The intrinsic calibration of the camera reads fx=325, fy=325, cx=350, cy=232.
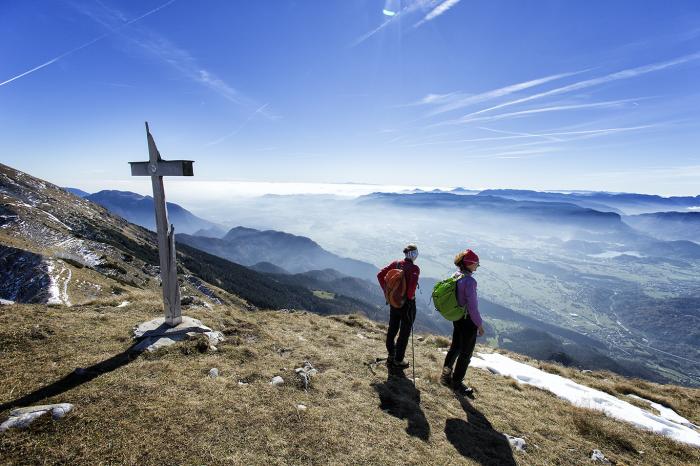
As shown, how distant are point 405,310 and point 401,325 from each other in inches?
25.9

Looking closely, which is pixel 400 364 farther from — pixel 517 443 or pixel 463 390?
pixel 517 443

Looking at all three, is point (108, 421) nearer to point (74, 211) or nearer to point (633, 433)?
point (633, 433)

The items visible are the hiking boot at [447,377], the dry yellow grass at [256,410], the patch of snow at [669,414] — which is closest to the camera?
the dry yellow grass at [256,410]

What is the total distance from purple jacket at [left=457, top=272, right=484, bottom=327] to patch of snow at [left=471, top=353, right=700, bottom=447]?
4.61 meters

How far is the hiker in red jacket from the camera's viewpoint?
9.09m

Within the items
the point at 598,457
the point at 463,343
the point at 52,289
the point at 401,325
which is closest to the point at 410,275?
the point at 401,325

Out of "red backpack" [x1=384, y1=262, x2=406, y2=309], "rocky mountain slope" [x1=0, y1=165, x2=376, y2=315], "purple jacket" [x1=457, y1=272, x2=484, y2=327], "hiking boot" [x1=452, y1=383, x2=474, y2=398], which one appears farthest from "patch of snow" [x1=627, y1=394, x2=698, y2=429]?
"rocky mountain slope" [x1=0, y1=165, x2=376, y2=315]

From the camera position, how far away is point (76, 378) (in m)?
6.67

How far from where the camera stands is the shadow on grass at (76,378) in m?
5.66

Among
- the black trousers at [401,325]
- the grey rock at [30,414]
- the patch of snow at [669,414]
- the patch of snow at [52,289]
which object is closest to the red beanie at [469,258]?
the black trousers at [401,325]

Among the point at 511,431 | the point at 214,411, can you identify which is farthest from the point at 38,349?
the point at 511,431

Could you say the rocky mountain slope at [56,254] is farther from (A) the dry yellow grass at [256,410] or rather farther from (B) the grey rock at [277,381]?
(B) the grey rock at [277,381]

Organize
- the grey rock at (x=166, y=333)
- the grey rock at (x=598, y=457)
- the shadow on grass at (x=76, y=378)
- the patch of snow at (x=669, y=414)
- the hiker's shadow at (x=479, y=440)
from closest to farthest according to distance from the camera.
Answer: the shadow on grass at (x=76, y=378)
the hiker's shadow at (x=479, y=440)
the grey rock at (x=598, y=457)
the grey rock at (x=166, y=333)
the patch of snow at (x=669, y=414)

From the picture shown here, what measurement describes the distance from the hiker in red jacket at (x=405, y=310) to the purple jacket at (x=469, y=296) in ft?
3.86
